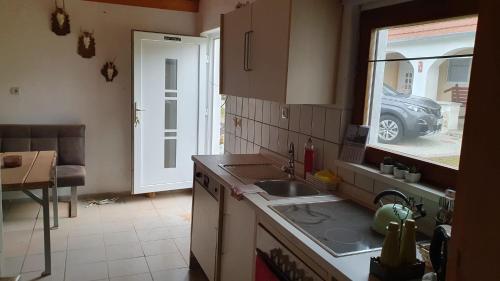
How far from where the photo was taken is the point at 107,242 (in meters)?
3.32

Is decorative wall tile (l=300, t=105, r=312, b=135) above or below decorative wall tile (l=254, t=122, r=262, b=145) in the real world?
above

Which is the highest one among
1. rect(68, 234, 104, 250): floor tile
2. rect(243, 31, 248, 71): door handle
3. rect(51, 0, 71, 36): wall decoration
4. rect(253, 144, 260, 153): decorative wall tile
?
rect(51, 0, 71, 36): wall decoration

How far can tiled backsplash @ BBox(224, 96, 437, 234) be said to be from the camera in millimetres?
1960

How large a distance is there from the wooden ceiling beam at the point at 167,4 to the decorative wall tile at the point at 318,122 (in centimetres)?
281

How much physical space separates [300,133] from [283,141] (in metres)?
0.22

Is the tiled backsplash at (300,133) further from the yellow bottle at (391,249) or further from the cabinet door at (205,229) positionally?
the cabinet door at (205,229)

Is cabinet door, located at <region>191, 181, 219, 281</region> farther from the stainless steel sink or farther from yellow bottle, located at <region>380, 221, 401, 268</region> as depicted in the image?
yellow bottle, located at <region>380, 221, 401, 268</region>

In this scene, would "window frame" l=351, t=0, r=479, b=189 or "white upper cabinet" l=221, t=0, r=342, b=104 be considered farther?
"white upper cabinet" l=221, t=0, r=342, b=104

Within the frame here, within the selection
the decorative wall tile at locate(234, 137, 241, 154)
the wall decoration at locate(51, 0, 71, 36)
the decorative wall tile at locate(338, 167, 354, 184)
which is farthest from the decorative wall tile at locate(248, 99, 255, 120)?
the wall decoration at locate(51, 0, 71, 36)

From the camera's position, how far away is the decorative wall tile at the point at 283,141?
2.66 meters

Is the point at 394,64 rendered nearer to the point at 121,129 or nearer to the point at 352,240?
the point at 352,240

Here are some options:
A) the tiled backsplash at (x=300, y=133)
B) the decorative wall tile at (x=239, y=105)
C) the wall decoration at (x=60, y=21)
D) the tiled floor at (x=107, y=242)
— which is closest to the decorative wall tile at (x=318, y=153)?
the tiled backsplash at (x=300, y=133)

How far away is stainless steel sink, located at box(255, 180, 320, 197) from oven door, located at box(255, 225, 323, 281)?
50 centimetres

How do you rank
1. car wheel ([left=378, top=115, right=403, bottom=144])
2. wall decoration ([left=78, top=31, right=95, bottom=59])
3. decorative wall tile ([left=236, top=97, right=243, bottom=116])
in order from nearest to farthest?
1. car wheel ([left=378, top=115, right=403, bottom=144])
2. decorative wall tile ([left=236, top=97, right=243, bottom=116])
3. wall decoration ([left=78, top=31, right=95, bottom=59])
